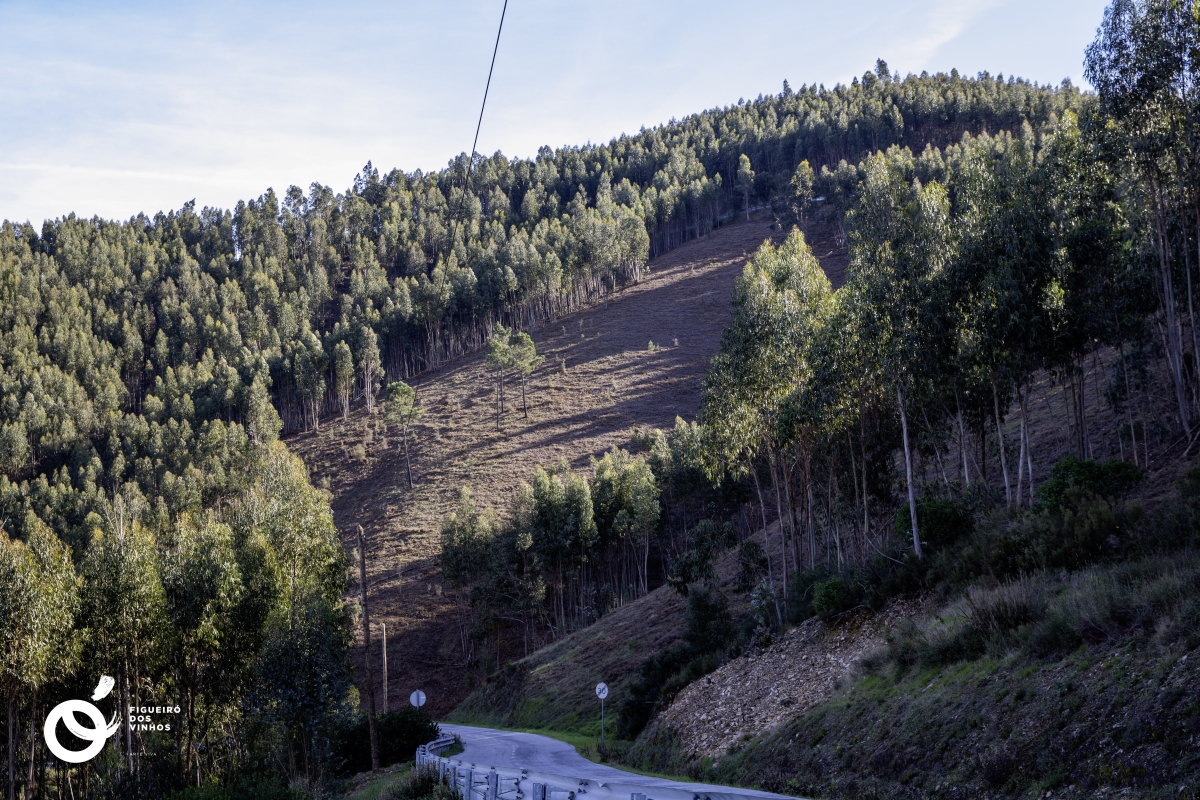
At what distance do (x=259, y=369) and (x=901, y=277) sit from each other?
10659 cm

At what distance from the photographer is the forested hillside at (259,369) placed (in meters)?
29.5

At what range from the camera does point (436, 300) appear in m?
119

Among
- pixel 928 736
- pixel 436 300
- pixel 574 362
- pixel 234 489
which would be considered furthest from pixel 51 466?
pixel 928 736

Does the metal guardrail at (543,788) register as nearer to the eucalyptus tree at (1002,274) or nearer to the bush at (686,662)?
the bush at (686,662)

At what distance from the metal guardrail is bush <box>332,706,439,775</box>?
18671 millimetres

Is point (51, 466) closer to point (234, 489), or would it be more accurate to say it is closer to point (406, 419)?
point (234, 489)

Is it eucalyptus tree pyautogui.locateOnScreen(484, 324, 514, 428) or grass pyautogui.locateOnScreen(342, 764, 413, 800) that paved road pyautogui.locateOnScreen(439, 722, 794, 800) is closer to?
grass pyautogui.locateOnScreen(342, 764, 413, 800)

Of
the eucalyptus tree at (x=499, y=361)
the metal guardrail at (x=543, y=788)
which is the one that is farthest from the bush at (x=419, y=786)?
the eucalyptus tree at (x=499, y=361)

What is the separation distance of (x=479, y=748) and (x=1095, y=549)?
22040mm

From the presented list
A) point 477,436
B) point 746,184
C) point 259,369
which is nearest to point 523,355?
point 477,436

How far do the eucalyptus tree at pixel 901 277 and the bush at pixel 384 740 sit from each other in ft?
71.4

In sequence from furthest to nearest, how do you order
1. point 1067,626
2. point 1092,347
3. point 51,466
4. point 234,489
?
point 51,466
point 234,489
point 1092,347
point 1067,626

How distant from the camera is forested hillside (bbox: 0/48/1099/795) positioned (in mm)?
29531

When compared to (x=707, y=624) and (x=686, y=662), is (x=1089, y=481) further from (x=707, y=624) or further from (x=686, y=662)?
(x=686, y=662)
